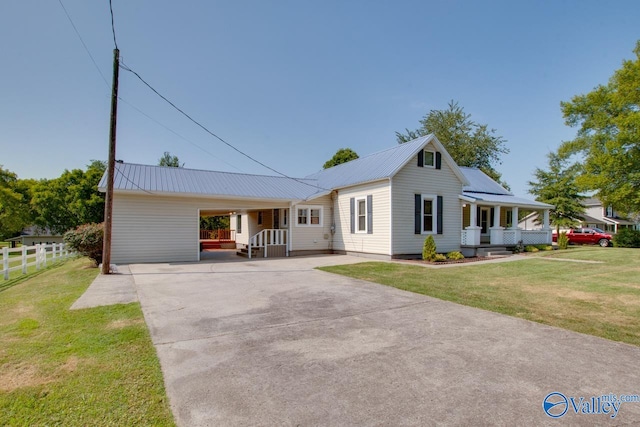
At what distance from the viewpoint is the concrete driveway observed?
2803 millimetres

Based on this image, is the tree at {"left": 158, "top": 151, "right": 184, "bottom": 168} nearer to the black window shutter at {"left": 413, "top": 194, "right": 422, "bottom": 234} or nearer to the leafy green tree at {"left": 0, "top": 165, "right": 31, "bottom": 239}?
the leafy green tree at {"left": 0, "top": 165, "right": 31, "bottom": 239}

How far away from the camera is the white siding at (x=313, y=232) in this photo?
17.4m

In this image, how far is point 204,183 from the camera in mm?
16484

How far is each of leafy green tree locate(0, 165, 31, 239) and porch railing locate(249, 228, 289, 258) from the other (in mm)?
35255

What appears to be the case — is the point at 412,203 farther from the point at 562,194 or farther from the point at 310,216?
the point at 562,194

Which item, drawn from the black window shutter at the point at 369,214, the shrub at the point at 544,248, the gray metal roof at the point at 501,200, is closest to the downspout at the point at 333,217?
the black window shutter at the point at 369,214

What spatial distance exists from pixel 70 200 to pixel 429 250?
3444cm

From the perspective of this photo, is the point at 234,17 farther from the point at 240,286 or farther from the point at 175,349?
the point at 175,349

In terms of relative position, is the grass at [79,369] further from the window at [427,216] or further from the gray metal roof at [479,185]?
the gray metal roof at [479,185]

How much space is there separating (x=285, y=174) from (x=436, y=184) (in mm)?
8839

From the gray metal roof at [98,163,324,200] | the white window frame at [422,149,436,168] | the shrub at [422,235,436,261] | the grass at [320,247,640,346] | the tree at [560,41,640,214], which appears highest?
the tree at [560,41,640,214]

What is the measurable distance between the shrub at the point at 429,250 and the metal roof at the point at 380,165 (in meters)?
3.30

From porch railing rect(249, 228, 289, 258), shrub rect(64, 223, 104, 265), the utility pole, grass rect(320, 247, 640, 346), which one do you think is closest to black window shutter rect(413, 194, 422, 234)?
grass rect(320, 247, 640, 346)

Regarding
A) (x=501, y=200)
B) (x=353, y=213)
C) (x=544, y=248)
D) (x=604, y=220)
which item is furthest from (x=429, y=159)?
(x=604, y=220)
